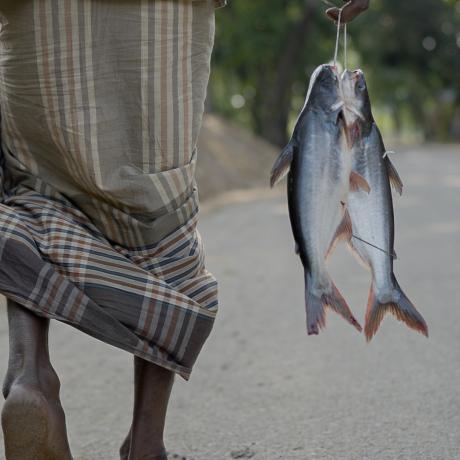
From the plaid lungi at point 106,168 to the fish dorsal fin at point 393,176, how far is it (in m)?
0.55

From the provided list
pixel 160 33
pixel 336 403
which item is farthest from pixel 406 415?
pixel 160 33

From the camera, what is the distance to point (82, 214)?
2.85 metres

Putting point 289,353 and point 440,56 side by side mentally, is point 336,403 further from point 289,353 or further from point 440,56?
point 440,56

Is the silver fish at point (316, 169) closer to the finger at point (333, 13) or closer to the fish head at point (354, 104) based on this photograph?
the fish head at point (354, 104)

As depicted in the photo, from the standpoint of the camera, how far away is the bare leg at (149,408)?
290cm

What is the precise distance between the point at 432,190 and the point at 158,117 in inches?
514

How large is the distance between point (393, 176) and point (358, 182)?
0.13 metres

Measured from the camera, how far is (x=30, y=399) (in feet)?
8.24

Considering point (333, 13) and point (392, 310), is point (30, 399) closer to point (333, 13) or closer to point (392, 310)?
point (392, 310)

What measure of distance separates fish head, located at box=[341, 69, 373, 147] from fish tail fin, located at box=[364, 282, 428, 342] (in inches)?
17.1

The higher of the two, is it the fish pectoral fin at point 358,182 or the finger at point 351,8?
the finger at point 351,8

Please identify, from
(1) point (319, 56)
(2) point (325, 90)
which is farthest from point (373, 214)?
(1) point (319, 56)

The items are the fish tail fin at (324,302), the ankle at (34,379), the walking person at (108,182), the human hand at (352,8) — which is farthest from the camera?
the human hand at (352,8)

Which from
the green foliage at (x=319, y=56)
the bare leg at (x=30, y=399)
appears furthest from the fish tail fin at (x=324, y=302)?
the green foliage at (x=319, y=56)
